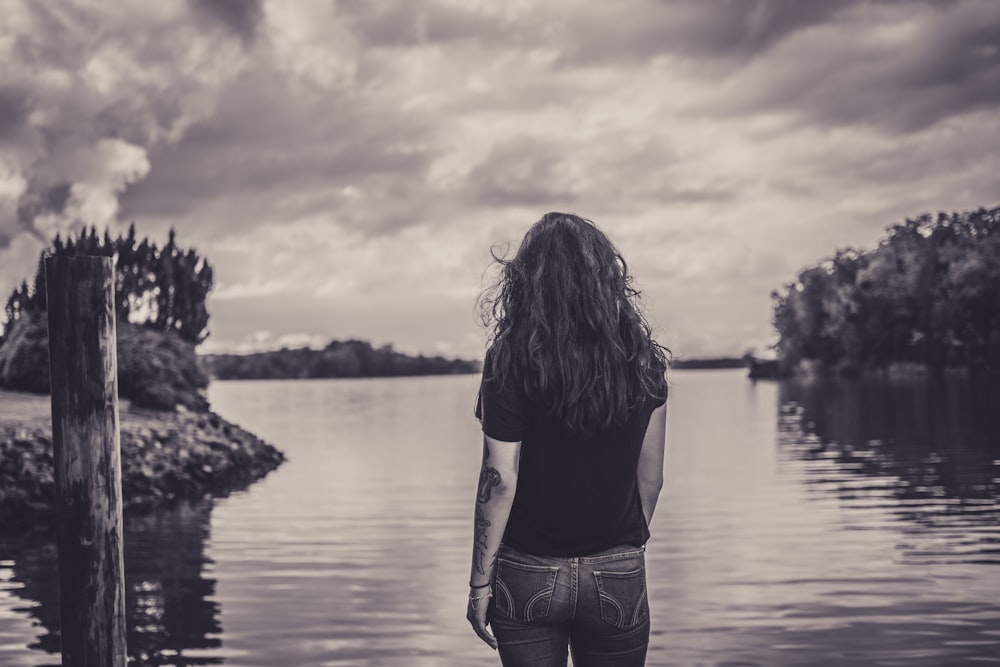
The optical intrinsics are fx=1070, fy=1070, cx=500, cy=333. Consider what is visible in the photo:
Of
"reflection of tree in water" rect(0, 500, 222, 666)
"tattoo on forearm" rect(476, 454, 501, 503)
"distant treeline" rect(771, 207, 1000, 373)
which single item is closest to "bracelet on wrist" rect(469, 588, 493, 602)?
"tattoo on forearm" rect(476, 454, 501, 503)

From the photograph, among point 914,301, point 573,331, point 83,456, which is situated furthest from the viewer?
point 914,301

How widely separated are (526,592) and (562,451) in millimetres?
508

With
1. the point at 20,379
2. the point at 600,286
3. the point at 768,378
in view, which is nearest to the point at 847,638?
the point at 600,286

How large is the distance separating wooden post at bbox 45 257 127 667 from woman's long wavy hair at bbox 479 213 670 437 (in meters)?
3.07

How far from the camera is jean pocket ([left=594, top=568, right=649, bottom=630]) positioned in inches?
148

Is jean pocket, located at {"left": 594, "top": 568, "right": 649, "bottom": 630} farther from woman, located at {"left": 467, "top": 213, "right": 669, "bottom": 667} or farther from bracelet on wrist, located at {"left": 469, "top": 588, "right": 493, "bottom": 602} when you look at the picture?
bracelet on wrist, located at {"left": 469, "top": 588, "right": 493, "bottom": 602}

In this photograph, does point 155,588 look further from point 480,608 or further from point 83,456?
point 480,608

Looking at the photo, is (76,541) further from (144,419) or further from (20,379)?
(20,379)

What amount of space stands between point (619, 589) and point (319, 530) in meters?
13.9

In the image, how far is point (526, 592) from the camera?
373 cm

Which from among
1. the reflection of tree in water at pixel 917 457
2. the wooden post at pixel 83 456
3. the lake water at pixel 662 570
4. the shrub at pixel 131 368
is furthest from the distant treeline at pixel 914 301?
the wooden post at pixel 83 456

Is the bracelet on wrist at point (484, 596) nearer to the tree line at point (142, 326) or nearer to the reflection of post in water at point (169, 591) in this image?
the reflection of post in water at point (169, 591)

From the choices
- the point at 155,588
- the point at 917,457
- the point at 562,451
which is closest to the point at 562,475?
the point at 562,451

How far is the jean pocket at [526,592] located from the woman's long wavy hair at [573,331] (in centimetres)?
51
